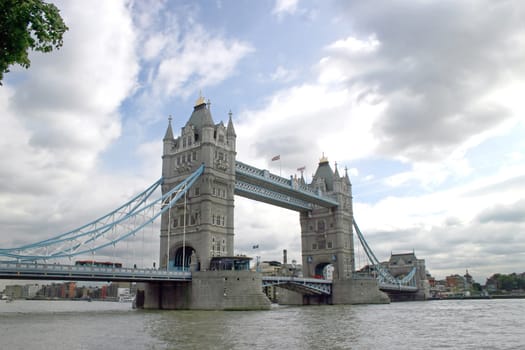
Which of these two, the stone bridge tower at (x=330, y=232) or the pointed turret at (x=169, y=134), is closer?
the pointed turret at (x=169, y=134)

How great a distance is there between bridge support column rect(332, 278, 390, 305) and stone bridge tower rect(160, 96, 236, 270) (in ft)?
79.2

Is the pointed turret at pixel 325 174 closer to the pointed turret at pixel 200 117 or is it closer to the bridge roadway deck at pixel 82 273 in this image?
the pointed turret at pixel 200 117

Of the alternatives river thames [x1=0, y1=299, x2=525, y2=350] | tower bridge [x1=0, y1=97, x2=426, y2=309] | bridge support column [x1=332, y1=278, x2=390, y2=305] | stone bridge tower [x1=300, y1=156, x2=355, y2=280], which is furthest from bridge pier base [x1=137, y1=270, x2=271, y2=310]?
stone bridge tower [x1=300, y1=156, x2=355, y2=280]

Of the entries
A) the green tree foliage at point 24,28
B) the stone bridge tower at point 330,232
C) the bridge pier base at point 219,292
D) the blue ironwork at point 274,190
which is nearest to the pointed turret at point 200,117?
the blue ironwork at point 274,190

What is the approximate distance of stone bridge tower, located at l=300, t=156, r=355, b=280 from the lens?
3371 inches

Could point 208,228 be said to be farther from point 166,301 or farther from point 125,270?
point 125,270

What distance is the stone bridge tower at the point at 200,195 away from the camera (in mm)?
57062

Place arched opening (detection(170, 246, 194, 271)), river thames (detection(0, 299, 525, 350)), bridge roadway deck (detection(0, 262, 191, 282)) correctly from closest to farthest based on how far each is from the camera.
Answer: river thames (detection(0, 299, 525, 350)) → bridge roadway deck (detection(0, 262, 191, 282)) → arched opening (detection(170, 246, 194, 271))

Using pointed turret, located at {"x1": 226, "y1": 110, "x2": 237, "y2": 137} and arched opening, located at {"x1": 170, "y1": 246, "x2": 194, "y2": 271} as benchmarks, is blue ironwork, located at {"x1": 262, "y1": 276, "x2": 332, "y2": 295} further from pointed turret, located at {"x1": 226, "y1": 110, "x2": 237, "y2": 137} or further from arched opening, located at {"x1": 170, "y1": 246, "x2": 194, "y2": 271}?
pointed turret, located at {"x1": 226, "y1": 110, "x2": 237, "y2": 137}

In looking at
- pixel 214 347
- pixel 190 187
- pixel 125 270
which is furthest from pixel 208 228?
pixel 214 347

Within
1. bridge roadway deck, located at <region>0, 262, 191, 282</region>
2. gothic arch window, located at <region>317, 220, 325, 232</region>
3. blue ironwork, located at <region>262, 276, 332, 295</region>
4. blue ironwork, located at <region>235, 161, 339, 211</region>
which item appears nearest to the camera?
bridge roadway deck, located at <region>0, 262, 191, 282</region>

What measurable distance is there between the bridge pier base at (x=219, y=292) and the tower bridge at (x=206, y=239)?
0.10 m

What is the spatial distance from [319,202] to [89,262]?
45342 millimetres

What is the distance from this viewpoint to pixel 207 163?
191ft
